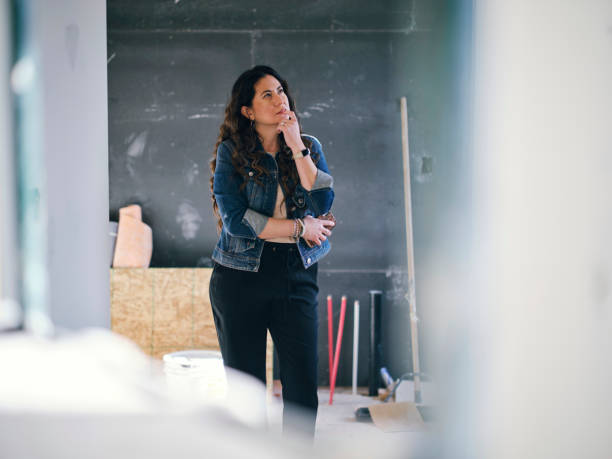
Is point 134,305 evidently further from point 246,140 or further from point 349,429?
point 246,140

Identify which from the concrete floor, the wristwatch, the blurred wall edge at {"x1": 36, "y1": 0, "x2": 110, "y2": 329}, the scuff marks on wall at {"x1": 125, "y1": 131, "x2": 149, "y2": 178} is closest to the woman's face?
the wristwatch

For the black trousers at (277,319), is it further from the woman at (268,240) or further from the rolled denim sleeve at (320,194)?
the rolled denim sleeve at (320,194)

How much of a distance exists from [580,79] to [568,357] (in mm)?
421

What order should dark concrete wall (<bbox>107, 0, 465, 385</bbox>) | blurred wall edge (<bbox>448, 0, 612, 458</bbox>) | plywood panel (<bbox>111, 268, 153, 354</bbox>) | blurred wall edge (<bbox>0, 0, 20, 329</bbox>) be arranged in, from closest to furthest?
blurred wall edge (<bbox>448, 0, 612, 458</bbox>) < blurred wall edge (<bbox>0, 0, 20, 329</bbox>) < plywood panel (<bbox>111, 268, 153, 354</bbox>) < dark concrete wall (<bbox>107, 0, 465, 385</bbox>)

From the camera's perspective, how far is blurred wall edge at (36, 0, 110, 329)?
128cm

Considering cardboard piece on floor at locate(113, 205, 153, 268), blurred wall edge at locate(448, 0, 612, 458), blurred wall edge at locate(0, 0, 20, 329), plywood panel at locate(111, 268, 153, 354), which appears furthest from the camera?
cardboard piece on floor at locate(113, 205, 153, 268)

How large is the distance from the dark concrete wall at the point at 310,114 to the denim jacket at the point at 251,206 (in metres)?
1.91

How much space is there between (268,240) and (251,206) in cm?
13

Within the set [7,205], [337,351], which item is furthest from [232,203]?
[337,351]

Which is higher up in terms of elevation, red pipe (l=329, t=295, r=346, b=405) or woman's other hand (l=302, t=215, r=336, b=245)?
woman's other hand (l=302, t=215, r=336, b=245)

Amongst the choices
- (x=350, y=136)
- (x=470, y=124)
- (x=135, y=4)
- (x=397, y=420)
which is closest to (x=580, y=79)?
(x=470, y=124)

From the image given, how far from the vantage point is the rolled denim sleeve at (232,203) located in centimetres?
154

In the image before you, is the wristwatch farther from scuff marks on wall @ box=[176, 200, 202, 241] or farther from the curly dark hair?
scuff marks on wall @ box=[176, 200, 202, 241]

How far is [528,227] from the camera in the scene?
823 mm
